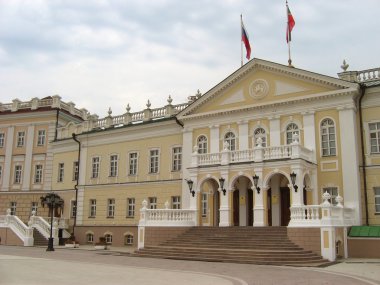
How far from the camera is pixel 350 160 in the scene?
23.3 meters

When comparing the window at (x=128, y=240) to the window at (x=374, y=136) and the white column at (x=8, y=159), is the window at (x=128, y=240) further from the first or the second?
the window at (x=374, y=136)

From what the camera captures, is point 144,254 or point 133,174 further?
point 133,174

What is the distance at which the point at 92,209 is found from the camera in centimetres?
3441

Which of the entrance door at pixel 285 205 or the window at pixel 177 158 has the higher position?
the window at pixel 177 158

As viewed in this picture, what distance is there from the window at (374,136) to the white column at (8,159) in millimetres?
29247

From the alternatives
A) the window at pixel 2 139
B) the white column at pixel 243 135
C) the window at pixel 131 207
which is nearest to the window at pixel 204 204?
the white column at pixel 243 135

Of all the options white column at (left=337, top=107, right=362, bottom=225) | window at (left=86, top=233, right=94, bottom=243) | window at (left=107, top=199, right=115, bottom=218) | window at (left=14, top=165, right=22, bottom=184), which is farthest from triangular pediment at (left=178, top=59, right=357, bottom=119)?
window at (left=14, top=165, right=22, bottom=184)

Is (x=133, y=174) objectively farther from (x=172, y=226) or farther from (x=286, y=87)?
(x=286, y=87)

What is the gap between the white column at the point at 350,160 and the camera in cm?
2273

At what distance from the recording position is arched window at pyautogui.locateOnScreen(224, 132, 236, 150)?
2744 centimetres

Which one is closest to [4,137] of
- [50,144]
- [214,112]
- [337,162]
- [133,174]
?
[50,144]

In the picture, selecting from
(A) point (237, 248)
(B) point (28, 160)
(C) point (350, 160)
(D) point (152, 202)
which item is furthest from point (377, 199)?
(B) point (28, 160)

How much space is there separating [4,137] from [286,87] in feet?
85.8

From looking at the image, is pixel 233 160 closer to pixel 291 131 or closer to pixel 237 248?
pixel 291 131
